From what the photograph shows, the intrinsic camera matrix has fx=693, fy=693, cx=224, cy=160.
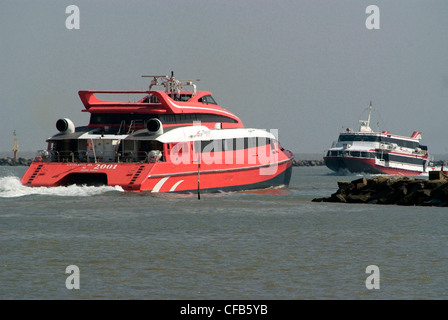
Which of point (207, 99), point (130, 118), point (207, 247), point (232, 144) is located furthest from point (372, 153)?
point (207, 247)

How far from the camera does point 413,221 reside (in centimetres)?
2872

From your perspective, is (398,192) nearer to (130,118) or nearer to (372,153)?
(130,118)

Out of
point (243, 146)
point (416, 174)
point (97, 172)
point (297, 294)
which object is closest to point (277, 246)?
point (297, 294)

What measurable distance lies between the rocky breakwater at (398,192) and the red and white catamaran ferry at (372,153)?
48.3 meters

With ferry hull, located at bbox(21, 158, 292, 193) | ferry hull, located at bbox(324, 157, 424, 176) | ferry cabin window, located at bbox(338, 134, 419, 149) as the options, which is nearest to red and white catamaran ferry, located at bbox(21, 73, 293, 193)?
ferry hull, located at bbox(21, 158, 292, 193)

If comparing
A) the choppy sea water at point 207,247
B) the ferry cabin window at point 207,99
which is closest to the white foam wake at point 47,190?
the choppy sea water at point 207,247

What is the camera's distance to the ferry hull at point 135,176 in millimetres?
33219

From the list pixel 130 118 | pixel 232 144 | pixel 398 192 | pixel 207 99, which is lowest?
pixel 398 192

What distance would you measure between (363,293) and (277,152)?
3144 cm

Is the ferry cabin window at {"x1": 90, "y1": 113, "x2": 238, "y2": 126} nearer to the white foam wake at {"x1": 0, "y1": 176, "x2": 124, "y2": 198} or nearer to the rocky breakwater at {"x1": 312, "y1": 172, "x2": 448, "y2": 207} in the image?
the white foam wake at {"x1": 0, "y1": 176, "x2": 124, "y2": 198}

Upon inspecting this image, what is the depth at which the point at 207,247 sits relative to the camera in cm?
2161

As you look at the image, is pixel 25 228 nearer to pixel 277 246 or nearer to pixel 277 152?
pixel 277 246

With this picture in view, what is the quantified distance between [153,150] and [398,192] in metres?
13.1

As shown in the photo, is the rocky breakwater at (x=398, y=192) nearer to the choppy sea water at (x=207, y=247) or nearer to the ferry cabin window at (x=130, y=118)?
the choppy sea water at (x=207, y=247)
